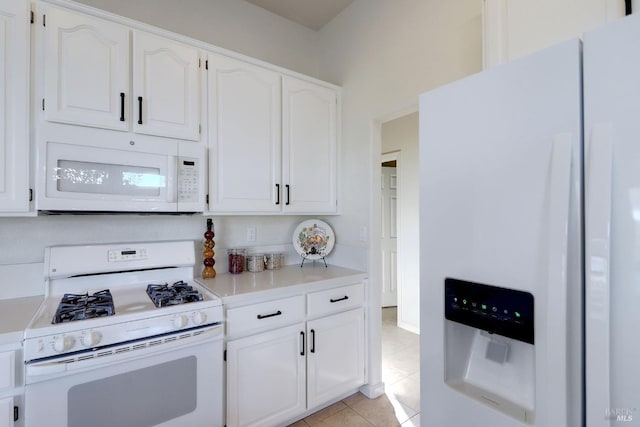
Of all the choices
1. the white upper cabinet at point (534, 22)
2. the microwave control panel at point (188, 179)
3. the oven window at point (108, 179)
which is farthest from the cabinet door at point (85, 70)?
the white upper cabinet at point (534, 22)

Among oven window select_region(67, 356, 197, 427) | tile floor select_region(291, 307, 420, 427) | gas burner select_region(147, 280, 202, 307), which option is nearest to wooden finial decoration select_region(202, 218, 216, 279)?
gas burner select_region(147, 280, 202, 307)

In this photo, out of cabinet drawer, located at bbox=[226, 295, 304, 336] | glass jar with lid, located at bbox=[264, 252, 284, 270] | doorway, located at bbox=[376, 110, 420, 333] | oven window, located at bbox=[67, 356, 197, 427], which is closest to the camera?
oven window, located at bbox=[67, 356, 197, 427]

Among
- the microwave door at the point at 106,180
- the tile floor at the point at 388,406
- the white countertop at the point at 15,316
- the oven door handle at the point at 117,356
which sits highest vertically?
the microwave door at the point at 106,180

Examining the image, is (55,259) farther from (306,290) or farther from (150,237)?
(306,290)

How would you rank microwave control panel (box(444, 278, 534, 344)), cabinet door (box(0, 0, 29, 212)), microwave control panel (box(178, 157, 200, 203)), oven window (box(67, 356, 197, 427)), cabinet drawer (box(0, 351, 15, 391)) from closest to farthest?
microwave control panel (box(444, 278, 534, 344)), cabinet drawer (box(0, 351, 15, 391)), oven window (box(67, 356, 197, 427)), cabinet door (box(0, 0, 29, 212)), microwave control panel (box(178, 157, 200, 203))

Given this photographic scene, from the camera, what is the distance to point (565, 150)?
27.5 inches

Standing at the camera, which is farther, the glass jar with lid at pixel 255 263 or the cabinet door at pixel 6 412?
the glass jar with lid at pixel 255 263

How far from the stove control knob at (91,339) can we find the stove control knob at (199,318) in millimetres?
367

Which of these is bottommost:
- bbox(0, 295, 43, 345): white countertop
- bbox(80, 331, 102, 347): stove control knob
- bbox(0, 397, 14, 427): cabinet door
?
bbox(0, 397, 14, 427): cabinet door

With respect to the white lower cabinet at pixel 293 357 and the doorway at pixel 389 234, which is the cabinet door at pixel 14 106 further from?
the doorway at pixel 389 234

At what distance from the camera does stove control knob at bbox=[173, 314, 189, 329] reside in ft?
4.58

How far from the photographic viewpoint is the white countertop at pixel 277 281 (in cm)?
169

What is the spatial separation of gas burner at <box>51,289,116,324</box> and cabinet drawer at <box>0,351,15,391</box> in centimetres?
16

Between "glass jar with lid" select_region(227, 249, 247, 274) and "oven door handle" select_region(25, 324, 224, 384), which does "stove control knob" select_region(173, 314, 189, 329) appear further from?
"glass jar with lid" select_region(227, 249, 247, 274)
